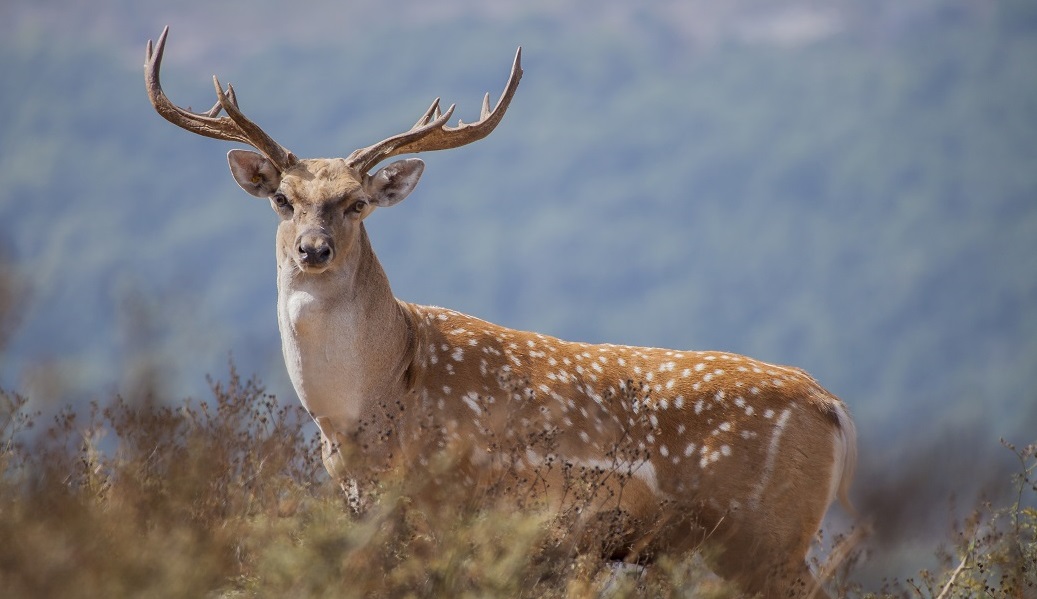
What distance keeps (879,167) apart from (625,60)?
95.3 feet

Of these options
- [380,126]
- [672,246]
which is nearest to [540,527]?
[672,246]

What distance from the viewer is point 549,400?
7.06 meters

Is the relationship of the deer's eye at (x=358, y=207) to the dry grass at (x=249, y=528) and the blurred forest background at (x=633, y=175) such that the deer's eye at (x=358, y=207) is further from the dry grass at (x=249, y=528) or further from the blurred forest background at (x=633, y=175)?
the blurred forest background at (x=633, y=175)

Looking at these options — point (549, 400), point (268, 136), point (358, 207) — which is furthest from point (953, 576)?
point (268, 136)

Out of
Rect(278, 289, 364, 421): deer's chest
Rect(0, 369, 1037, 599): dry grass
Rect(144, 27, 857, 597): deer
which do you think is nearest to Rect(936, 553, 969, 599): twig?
Rect(0, 369, 1037, 599): dry grass

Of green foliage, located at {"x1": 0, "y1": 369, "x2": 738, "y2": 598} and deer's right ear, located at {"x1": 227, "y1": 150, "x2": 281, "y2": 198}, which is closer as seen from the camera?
green foliage, located at {"x1": 0, "y1": 369, "x2": 738, "y2": 598}

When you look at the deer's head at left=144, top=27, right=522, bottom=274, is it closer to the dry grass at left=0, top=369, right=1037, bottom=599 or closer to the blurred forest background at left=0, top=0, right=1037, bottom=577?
the dry grass at left=0, top=369, right=1037, bottom=599

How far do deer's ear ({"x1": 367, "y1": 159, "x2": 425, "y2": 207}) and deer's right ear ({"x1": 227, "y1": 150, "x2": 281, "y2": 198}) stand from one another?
23.7 inches

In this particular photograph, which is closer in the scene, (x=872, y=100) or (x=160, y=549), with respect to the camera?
(x=160, y=549)

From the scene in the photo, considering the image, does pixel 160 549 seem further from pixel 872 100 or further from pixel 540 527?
pixel 872 100

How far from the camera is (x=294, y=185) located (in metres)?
7.09

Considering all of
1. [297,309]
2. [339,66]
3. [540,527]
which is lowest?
[540,527]

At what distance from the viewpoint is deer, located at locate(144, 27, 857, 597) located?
266 inches

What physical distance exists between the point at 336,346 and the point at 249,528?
6.86 feet
